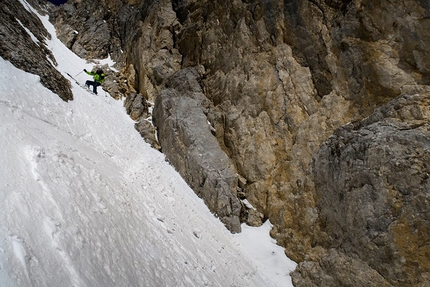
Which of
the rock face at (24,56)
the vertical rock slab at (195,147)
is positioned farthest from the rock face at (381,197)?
the rock face at (24,56)

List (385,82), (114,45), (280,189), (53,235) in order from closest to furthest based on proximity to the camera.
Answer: (53,235), (385,82), (280,189), (114,45)

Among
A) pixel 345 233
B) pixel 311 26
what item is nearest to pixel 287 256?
pixel 345 233

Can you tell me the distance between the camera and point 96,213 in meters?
8.92

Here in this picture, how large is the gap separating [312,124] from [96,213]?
39.2ft

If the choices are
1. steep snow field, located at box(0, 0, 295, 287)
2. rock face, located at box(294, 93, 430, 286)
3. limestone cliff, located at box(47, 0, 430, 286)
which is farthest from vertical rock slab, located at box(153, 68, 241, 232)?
rock face, located at box(294, 93, 430, 286)

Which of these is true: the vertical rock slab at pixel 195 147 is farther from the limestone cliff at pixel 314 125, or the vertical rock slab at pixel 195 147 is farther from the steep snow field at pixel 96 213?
the steep snow field at pixel 96 213

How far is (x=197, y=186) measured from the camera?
16375 mm

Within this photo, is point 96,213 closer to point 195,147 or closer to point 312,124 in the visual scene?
point 195,147

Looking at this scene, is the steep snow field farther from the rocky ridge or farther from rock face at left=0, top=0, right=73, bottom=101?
the rocky ridge

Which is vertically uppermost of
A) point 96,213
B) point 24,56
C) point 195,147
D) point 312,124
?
point 312,124

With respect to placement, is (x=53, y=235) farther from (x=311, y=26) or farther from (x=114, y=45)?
(x=114, y=45)

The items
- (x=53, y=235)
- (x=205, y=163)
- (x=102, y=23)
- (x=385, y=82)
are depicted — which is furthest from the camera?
(x=102, y=23)

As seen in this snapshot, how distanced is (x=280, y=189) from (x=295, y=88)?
243 inches

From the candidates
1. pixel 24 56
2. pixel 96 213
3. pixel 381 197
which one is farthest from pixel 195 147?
pixel 24 56
